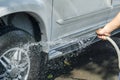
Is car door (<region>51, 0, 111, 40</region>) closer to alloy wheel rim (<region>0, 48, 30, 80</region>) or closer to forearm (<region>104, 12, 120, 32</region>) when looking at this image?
alloy wheel rim (<region>0, 48, 30, 80</region>)

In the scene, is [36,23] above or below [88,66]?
above

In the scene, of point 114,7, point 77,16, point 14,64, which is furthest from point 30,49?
point 114,7

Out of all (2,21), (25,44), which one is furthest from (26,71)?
(2,21)

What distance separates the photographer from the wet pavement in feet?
17.6

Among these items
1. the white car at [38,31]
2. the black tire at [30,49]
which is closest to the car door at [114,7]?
the white car at [38,31]

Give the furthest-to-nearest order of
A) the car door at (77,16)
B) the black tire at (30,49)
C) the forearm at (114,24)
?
the car door at (77,16)
the black tire at (30,49)
the forearm at (114,24)

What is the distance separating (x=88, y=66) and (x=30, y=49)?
158 centimetres

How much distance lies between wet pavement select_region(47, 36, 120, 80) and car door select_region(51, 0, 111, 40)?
617 millimetres

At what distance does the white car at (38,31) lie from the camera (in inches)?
163

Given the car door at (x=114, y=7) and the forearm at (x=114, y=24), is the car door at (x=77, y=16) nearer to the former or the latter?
the car door at (x=114, y=7)

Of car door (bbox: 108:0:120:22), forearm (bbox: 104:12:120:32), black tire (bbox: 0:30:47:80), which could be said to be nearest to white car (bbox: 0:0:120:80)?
black tire (bbox: 0:30:47:80)

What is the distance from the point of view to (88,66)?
226 inches

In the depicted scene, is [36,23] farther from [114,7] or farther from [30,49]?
[114,7]

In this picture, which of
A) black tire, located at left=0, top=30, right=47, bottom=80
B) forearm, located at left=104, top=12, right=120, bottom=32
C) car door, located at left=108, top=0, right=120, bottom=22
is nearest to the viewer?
forearm, located at left=104, top=12, right=120, bottom=32
